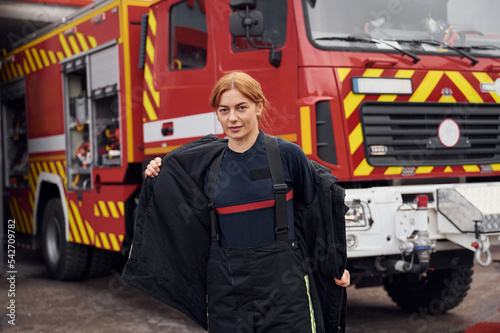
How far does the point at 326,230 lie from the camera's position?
2.93 meters

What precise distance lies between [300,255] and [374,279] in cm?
273

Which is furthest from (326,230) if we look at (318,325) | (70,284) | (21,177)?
(21,177)

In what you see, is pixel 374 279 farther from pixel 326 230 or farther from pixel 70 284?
pixel 70 284

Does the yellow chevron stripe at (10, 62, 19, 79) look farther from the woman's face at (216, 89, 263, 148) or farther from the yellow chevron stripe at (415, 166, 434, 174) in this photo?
the woman's face at (216, 89, 263, 148)

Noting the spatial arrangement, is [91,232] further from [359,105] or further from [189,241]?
[189,241]

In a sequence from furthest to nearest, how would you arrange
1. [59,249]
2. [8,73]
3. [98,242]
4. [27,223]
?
1. [8,73]
2. [27,223]
3. [59,249]
4. [98,242]

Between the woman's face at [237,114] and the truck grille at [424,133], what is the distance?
92.1 inches

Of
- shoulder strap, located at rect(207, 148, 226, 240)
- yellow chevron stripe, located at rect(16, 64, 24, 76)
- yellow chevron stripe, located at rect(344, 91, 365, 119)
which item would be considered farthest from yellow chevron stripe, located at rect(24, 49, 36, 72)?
shoulder strap, located at rect(207, 148, 226, 240)

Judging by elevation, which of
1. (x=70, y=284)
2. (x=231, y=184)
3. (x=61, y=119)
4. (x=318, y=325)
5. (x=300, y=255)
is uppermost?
(x=61, y=119)

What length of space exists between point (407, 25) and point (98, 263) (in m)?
4.54

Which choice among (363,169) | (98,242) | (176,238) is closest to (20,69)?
(98,242)

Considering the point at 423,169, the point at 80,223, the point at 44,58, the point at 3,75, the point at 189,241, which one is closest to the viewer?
the point at 189,241

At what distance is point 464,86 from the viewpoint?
5.35 meters

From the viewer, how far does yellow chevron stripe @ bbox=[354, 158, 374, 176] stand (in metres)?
4.95
